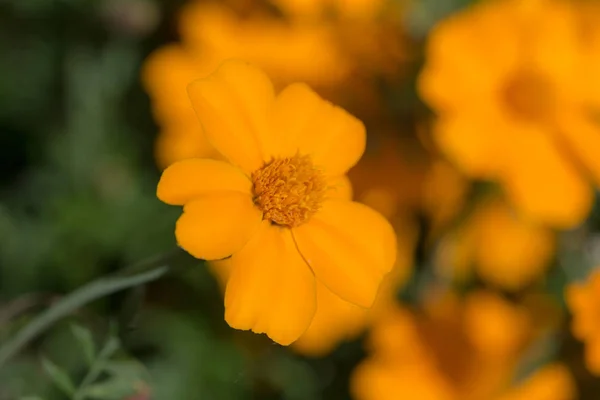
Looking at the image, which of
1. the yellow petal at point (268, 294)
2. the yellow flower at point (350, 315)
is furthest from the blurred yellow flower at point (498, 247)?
the yellow petal at point (268, 294)

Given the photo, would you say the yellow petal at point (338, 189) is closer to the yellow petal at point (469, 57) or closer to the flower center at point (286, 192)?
the flower center at point (286, 192)

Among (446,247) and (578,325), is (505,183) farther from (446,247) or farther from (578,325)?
(578,325)

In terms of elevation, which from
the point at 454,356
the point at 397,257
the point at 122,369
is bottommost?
the point at 454,356

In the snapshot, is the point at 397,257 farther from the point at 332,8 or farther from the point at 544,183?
the point at 332,8

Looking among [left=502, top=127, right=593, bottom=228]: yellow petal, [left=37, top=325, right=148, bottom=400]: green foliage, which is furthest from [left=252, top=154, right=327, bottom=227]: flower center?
[left=502, top=127, right=593, bottom=228]: yellow petal

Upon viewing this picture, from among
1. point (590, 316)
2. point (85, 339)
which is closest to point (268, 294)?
point (85, 339)

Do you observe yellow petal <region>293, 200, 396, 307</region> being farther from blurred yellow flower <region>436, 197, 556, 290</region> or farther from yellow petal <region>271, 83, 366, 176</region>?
blurred yellow flower <region>436, 197, 556, 290</region>
